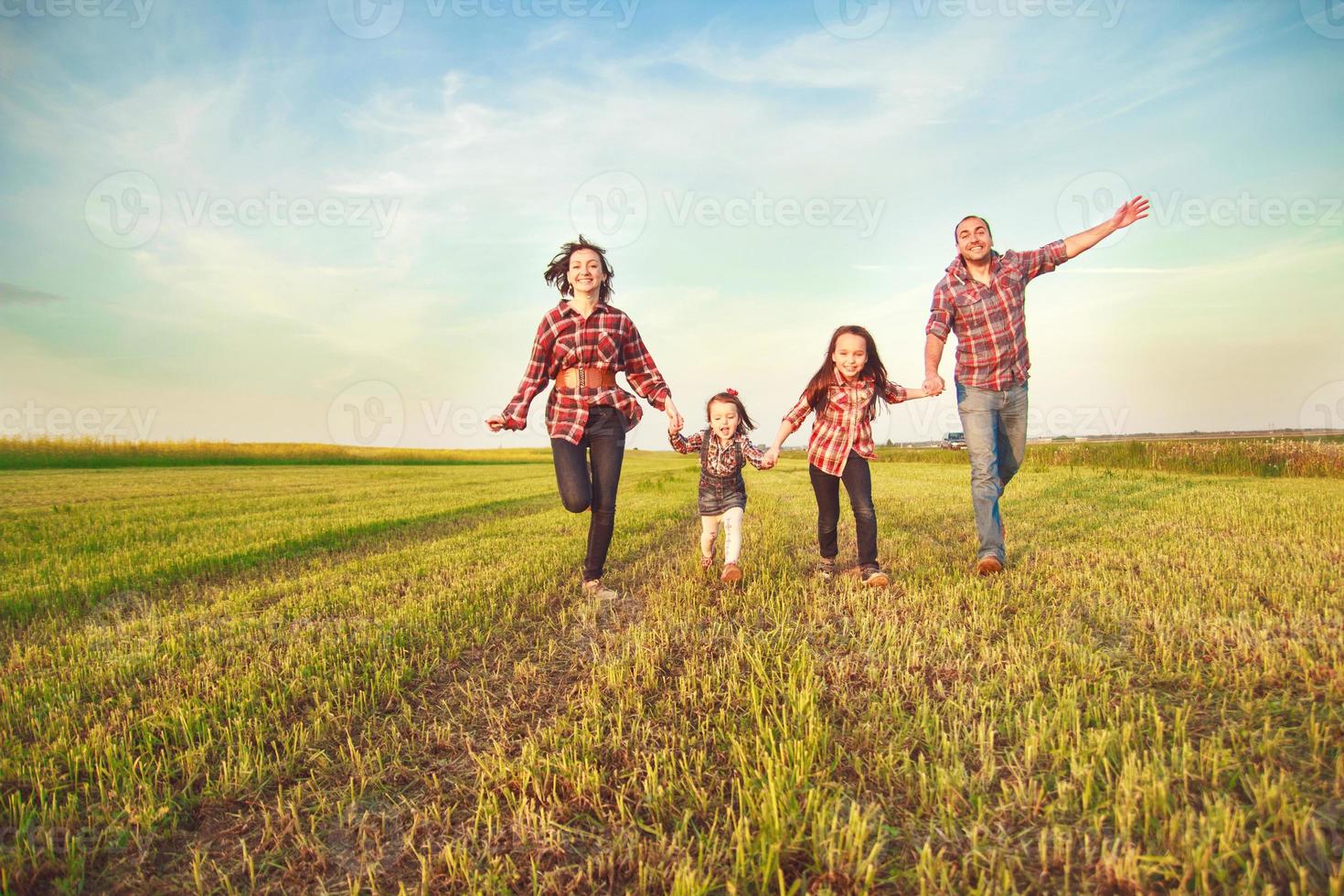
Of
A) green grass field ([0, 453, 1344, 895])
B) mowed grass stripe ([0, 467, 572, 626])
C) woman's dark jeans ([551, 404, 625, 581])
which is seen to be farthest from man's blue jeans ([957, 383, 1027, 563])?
mowed grass stripe ([0, 467, 572, 626])

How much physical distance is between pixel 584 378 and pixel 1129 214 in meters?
5.13

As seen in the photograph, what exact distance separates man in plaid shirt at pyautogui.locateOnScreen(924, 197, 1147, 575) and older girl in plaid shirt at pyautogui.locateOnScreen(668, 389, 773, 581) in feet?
5.79

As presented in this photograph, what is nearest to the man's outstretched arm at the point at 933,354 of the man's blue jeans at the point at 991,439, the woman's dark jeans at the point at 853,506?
the man's blue jeans at the point at 991,439

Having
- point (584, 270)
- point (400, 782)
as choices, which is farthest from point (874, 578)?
point (400, 782)

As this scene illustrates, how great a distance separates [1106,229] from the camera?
5668 mm

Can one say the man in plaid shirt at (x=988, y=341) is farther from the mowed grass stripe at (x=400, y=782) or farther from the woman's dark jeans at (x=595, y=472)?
the mowed grass stripe at (x=400, y=782)

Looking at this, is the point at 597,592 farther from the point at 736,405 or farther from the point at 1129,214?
the point at 1129,214

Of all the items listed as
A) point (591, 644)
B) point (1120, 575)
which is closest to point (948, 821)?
point (591, 644)

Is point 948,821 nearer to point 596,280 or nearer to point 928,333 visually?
point 596,280

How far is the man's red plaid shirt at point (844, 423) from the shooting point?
216 inches

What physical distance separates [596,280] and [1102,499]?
1054 centimetres

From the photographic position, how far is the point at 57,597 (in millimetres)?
5645

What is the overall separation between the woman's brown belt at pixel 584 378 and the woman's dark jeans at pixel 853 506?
1.95 metres

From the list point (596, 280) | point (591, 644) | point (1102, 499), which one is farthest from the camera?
point (1102, 499)
